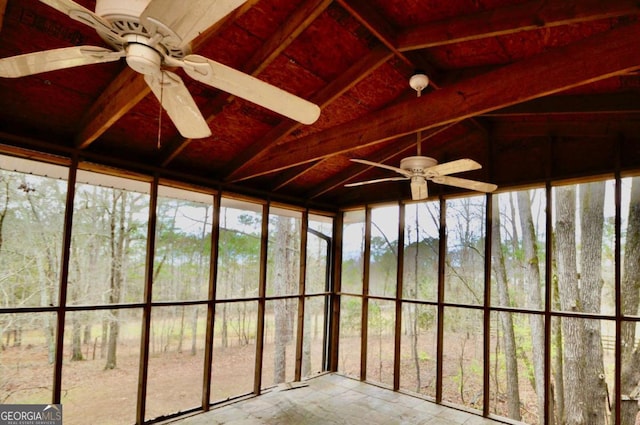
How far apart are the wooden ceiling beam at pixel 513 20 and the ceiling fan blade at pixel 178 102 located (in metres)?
1.95

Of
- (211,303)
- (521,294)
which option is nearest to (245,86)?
(211,303)

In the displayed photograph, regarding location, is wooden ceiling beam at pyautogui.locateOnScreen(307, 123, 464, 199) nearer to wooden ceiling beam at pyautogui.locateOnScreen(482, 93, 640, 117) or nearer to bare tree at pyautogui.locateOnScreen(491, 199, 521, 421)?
wooden ceiling beam at pyautogui.locateOnScreen(482, 93, 640, 117)

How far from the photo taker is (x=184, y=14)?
133 cm

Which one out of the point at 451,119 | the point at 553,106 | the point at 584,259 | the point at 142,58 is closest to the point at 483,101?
the point at 451,119

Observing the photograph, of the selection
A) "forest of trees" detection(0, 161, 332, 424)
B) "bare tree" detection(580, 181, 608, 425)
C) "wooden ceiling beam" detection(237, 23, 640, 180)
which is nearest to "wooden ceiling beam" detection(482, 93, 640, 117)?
"wooden ceiling beam" detection(237, 23, 640, 180)

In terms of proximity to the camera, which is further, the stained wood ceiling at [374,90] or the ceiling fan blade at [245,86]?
the stained wood ceiling at [374,90]

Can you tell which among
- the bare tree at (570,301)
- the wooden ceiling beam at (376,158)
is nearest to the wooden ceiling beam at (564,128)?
the wooden ceiling beam at (376,158)

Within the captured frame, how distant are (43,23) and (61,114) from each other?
1.28 metres

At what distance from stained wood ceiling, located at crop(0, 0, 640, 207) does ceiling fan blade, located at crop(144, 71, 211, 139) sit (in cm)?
Result: 26

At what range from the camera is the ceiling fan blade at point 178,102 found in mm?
1828

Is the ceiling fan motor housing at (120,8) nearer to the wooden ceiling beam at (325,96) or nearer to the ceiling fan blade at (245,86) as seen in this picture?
the ceiling fan blade at (245,86)

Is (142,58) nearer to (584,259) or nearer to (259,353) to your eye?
(259,353)

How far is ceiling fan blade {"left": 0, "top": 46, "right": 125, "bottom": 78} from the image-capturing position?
5.28 ft

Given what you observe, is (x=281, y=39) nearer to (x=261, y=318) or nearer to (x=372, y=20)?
(x=372, y=20)
